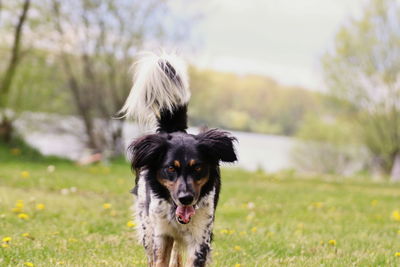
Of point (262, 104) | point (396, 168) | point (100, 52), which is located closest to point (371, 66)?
point (396, 168)

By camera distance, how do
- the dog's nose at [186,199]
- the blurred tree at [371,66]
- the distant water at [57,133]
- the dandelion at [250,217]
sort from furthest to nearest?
the blurred tree at [371,66], the distant water at [57,133], the dandelion at [250,217], the dog's nose at [186,199]

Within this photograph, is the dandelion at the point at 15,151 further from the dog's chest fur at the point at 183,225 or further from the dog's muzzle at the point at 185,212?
the dog's muzzle at the point at 185,212

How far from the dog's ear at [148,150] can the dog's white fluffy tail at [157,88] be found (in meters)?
0.75

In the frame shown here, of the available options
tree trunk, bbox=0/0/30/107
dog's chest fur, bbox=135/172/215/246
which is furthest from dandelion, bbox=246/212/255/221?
tree trunk, bbox=0/0/30/107

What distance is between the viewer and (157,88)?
487cm

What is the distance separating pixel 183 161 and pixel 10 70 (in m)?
12.5

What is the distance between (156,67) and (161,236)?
1.57m

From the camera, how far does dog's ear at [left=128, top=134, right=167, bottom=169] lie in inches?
160

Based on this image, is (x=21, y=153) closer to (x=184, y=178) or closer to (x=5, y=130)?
(x=5, y=130)

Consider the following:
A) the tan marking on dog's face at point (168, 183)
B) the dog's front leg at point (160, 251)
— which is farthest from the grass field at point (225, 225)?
the tan marking on dog's face at point (168, 183)

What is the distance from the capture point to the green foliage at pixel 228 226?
4.95 m

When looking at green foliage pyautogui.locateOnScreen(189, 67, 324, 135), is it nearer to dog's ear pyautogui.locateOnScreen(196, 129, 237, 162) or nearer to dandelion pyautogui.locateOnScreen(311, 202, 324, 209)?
dandelion pyautogui.locateOnScreen(311, 202, 324, 209)

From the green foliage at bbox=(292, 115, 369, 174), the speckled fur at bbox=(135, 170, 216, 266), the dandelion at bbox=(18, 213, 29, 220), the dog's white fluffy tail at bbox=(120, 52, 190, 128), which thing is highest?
the dog's white fluffy tail at bbox=(120, 52, 190, 128)

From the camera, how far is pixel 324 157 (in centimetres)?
2845
